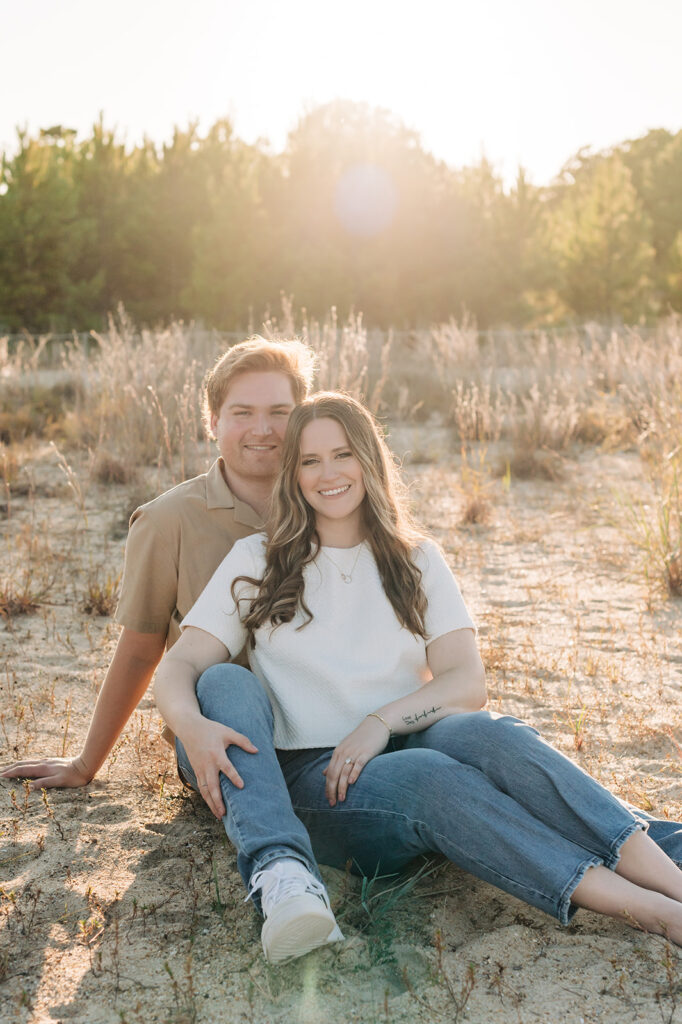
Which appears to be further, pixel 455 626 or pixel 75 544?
pixel 75 544

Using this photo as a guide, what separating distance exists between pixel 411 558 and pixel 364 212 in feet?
60.0

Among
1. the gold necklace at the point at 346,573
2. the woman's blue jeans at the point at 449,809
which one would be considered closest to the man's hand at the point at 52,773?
the woman's blue jeans at the point at 449,809

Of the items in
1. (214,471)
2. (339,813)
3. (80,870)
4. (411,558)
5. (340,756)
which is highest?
(214,471)

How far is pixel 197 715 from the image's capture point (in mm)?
2174

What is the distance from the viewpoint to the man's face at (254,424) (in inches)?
108

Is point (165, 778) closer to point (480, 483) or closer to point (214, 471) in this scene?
point (214, 471)

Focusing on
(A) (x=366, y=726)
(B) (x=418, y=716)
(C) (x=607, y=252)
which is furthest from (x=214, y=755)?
(C) (x=607, y=252)

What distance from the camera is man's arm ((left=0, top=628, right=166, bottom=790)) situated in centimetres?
265

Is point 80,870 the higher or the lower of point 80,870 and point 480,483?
the lower

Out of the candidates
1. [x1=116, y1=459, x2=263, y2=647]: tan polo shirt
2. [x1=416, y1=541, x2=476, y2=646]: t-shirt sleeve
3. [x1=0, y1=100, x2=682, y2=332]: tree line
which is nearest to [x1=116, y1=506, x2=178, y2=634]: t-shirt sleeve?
[x1=116, y1=459, x2=263, y2=647]: tan polo shirt

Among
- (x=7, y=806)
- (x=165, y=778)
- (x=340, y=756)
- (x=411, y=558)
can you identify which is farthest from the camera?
(x=165, y=778)

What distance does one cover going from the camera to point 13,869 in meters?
2.37

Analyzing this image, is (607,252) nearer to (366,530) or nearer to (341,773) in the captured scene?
(366,530)

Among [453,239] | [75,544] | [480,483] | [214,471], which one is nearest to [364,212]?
[453,239]
